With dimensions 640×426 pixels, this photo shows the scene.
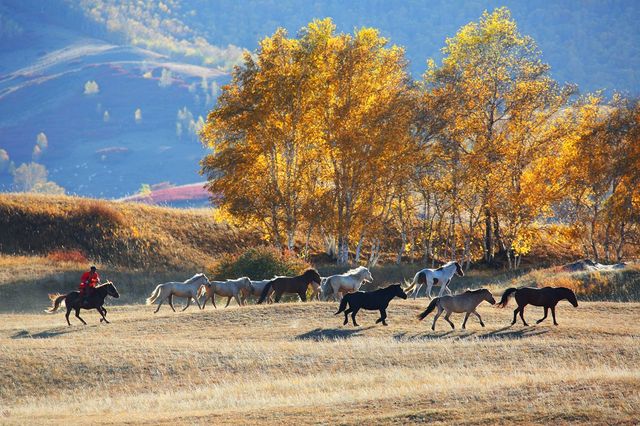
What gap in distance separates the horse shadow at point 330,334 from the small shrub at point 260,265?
43.6 ft

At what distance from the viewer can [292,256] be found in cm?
4825

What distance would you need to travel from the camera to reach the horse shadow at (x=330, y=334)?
30922mm

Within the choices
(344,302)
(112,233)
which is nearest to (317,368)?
(344,302)

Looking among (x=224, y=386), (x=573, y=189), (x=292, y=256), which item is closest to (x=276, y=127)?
(x=292, y=256)

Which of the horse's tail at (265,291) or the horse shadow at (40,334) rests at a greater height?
the horse's tail at (265,291)

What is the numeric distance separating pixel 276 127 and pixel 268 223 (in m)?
6.42

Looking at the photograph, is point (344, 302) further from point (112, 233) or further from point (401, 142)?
point (112, 233)

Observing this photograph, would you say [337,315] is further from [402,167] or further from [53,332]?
[402,167]

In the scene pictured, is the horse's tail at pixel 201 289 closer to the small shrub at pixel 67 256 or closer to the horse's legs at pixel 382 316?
the horse's legs at pixel 382 316

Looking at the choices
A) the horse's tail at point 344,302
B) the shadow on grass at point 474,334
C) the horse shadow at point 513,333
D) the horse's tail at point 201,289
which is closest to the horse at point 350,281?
the horse's tail at point 344,302

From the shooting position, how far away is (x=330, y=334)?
3141 cm

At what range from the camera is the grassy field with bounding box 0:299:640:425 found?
2025 centimetres

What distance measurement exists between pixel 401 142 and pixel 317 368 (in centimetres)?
2976

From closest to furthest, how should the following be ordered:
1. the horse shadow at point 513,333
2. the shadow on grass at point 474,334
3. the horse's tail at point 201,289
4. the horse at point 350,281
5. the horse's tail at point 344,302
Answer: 1. the shadow on grass at point 474,334
2. the horse shadow at point 513,333
3. the horse's tail at point 344,302
4. the horse at point 350,281
5. the horse's tail at point 201,289
